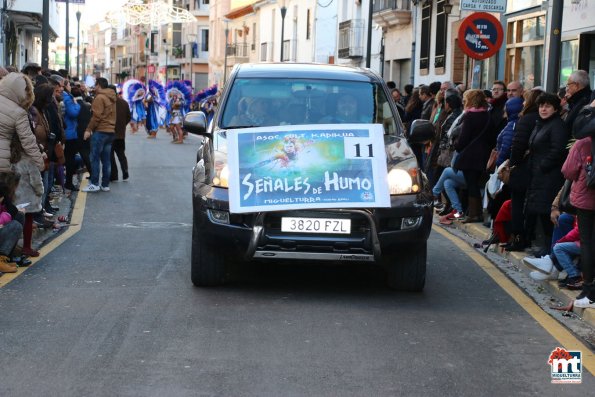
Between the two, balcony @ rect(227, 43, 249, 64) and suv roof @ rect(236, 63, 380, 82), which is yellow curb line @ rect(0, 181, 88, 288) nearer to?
suv roof @ rect(236, 63, 380, 82)

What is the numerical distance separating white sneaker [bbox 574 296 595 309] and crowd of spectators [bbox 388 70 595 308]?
0.02 m

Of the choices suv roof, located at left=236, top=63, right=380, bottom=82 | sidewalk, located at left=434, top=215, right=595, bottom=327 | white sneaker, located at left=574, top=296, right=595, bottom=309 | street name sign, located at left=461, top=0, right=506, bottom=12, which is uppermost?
street name sign, located at left=461, top=0, right=506, bottom=12

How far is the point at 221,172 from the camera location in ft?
27.9

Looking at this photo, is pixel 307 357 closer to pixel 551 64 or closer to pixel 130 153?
pixel 551 64

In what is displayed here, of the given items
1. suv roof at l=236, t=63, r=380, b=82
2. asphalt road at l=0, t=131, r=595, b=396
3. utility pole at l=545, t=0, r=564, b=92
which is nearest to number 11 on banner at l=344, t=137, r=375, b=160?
asphalt road at l=0, t=131, r=595, b=396

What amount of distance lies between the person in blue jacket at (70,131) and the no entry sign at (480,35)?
6275 millimetres

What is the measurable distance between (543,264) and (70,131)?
375 inches

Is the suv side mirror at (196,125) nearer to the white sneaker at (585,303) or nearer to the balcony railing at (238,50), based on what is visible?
the white sneaker at (585,303)

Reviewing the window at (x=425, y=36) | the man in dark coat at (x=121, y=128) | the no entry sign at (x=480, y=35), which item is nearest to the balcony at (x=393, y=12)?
the window at (x=425, y=36)

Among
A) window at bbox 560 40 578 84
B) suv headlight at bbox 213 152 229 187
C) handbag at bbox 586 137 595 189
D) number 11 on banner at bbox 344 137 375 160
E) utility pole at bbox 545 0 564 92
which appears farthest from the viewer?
window at bbox 560 40 578 84

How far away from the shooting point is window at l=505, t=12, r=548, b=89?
22.4 m

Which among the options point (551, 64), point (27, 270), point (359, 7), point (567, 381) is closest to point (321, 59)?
point (359, 7)

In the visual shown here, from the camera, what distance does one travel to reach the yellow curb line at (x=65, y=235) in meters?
9.41

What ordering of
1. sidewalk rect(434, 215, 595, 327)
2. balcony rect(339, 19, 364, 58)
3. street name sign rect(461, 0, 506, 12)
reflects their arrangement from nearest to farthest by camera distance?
1. sidewalk rect(434, 215, 595, 327)
2. street name sign rect(461, 0, 506, 12)
3. balcony rect(339, 19, 364, 58)
